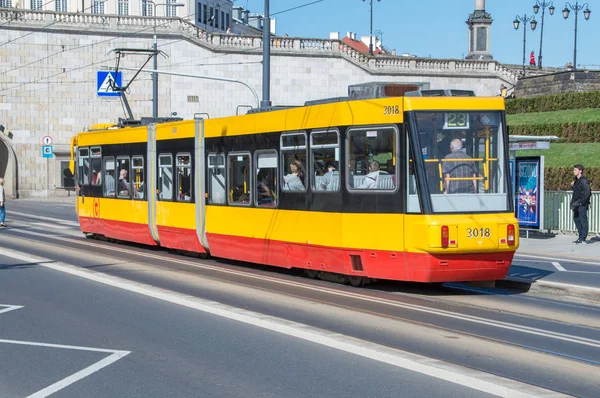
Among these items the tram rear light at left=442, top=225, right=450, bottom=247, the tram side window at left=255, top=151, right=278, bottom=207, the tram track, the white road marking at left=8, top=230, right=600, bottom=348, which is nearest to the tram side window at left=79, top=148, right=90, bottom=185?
the tram track

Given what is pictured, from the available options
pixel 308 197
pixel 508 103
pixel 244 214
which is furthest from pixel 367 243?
pixel 508 103

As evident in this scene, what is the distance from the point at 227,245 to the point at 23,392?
34.7 feet

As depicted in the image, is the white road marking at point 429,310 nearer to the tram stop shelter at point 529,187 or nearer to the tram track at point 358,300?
the tram track at point 358,300

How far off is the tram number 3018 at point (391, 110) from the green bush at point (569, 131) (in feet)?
86.6

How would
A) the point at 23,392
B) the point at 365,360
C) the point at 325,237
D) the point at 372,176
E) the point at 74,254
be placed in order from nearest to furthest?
the point at 23,392
the point at 365,360
the point at 372,176
the point at 325,237
the point at 74,254

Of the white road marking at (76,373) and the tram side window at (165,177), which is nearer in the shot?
the white road marking at (76,373)

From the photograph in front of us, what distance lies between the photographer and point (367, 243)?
14.0 meters

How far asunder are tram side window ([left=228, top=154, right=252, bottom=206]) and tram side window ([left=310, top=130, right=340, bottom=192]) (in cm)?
237

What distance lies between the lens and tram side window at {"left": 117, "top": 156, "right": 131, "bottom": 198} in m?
22.7

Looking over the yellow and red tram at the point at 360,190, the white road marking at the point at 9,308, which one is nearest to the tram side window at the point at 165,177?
the yellow and red tram at the point at 360,190

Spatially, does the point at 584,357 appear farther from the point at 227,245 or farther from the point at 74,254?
the point at 74,254

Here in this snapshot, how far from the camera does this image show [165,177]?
68.2 feet

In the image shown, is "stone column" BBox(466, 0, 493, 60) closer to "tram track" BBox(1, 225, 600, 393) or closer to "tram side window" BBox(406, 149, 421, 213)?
"tram track" BBox(1, 225, 600, 393)

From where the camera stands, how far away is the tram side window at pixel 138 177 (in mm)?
22000
